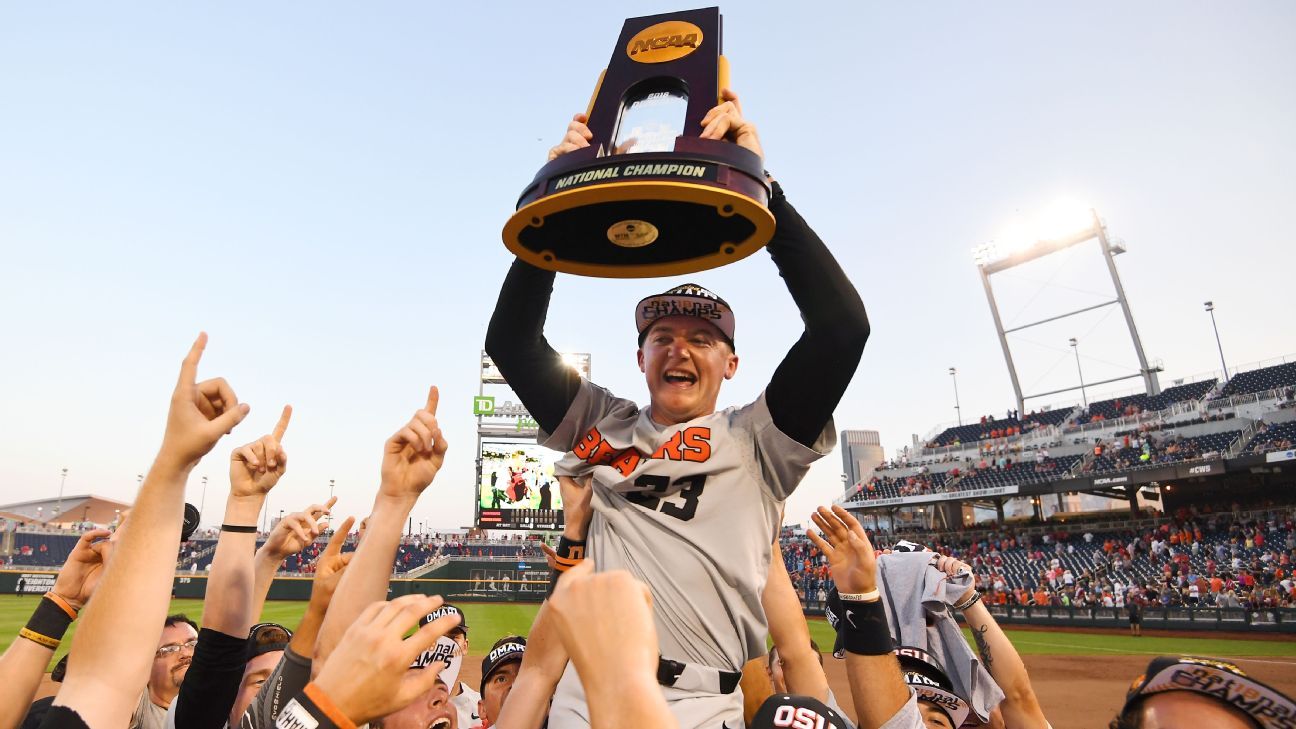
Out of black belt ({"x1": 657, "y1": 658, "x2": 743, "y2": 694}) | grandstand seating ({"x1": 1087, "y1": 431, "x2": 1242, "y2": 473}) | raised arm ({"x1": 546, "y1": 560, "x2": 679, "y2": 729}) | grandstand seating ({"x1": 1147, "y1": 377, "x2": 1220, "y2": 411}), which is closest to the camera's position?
raised arm ({"x1": 546, "y1": 560, "x2": 679, "y2": 729})

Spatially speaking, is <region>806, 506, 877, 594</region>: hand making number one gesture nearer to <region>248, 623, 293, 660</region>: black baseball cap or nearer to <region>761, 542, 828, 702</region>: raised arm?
<region>761, 542, 828, 702</region>: raised arm

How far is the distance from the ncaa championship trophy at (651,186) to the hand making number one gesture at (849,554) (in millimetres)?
1131

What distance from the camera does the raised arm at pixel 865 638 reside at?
7.14ft

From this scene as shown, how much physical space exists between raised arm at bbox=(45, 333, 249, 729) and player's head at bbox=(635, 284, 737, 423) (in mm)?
1141

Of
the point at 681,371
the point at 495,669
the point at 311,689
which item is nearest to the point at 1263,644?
the point at 495,669

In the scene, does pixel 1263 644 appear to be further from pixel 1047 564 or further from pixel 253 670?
pixel 253 670

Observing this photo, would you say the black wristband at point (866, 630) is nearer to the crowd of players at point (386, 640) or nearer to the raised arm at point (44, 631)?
the crowd of players at point (386, 640)

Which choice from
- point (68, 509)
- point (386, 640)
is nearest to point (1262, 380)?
point (386, 640)

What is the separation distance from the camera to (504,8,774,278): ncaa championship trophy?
60.9 inches

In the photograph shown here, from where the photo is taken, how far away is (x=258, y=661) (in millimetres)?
3576

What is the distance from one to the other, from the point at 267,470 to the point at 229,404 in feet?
4.04

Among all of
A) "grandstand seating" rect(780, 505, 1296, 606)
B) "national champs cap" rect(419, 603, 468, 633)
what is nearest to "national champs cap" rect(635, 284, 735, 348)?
"national champs cap" rect(419, 603, 468, 633)

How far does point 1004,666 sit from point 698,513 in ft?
6.96

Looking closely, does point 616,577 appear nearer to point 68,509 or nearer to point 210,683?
point 210,683
